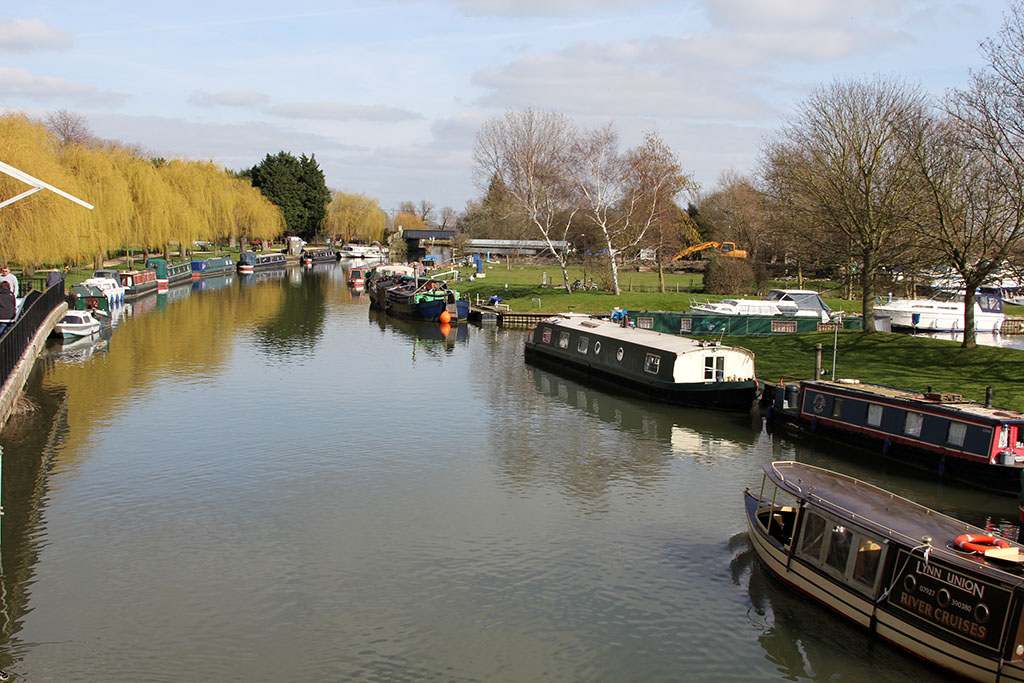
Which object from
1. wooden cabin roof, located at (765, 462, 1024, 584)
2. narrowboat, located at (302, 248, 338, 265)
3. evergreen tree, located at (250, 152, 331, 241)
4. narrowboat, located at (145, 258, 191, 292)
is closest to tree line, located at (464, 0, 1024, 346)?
wooden cabin roof, located at (765, 462, 1024, 584)

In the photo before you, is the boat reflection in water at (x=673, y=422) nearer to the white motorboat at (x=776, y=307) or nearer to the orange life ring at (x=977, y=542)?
the orange life ring at (x=977, y=542)

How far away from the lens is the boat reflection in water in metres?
29.9

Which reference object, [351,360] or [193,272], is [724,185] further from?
[351,360]

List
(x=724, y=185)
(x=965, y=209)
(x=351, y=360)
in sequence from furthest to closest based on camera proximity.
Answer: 1. (x=724, y=185)
2. (x=351, y=360)
3. (x=965, y=209)

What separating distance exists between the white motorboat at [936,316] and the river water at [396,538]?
93.8 ft

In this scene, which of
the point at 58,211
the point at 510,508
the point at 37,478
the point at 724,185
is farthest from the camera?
the point at 724,185

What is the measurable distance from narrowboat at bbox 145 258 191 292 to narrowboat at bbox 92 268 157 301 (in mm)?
2388

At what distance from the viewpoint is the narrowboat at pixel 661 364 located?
114 feet

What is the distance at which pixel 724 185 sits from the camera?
135000 millimetres

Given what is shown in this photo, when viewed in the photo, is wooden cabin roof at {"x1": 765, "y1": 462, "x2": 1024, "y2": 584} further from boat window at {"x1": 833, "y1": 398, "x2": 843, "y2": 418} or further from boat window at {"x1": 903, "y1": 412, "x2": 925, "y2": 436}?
boat window at {"x1": 833, "y1": 398, "x2": 843, "y2": 418}

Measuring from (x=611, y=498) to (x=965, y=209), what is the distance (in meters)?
23.3

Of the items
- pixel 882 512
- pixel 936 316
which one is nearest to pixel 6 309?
pixel 882 512

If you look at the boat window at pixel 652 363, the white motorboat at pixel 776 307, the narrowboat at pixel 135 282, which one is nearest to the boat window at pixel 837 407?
the boat window at pixel 652 363

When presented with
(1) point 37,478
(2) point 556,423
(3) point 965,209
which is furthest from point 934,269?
(1) point 37,478
